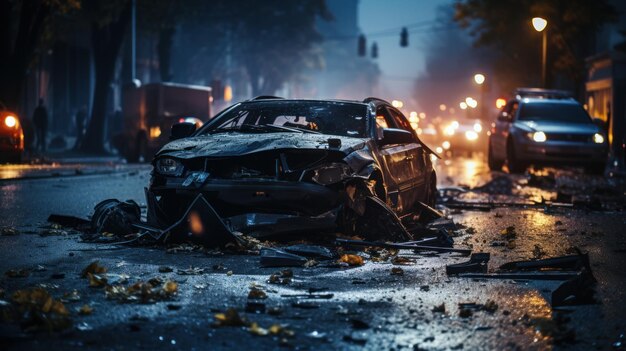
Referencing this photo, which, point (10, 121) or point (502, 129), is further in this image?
point (502, 129)

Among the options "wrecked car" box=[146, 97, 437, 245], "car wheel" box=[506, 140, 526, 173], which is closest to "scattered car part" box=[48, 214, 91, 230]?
"wrecked car" box=[146, 97, 437, 245]

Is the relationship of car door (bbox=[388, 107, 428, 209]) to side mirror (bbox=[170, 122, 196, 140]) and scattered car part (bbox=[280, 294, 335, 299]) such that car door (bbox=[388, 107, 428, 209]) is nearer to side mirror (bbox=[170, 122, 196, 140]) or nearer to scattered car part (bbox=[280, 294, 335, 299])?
side mirror (bbox=[170, 122, 196, 140])

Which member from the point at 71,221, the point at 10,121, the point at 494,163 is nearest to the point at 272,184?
the point at 71,221

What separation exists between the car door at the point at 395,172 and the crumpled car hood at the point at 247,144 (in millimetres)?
507

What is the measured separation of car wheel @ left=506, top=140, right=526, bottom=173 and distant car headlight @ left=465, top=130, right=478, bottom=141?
16062 millimetres

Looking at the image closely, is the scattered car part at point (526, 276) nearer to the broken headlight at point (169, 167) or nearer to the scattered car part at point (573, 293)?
the scattered car part at point (573, 293)

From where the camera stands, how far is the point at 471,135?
42.2m

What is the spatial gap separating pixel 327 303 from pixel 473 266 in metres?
1.85

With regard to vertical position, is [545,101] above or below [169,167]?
above

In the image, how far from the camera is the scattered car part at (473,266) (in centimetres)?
810

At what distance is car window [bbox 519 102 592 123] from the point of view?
26062 millimetres

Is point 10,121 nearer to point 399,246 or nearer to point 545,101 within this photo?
point 545,101

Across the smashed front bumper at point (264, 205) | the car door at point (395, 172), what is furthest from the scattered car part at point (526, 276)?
the car door at point (395, 172)

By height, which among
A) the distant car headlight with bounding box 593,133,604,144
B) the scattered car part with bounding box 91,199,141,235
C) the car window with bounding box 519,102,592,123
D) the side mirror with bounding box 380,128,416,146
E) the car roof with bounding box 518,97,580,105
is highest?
the car roof with bounding box 518,97,580,105
